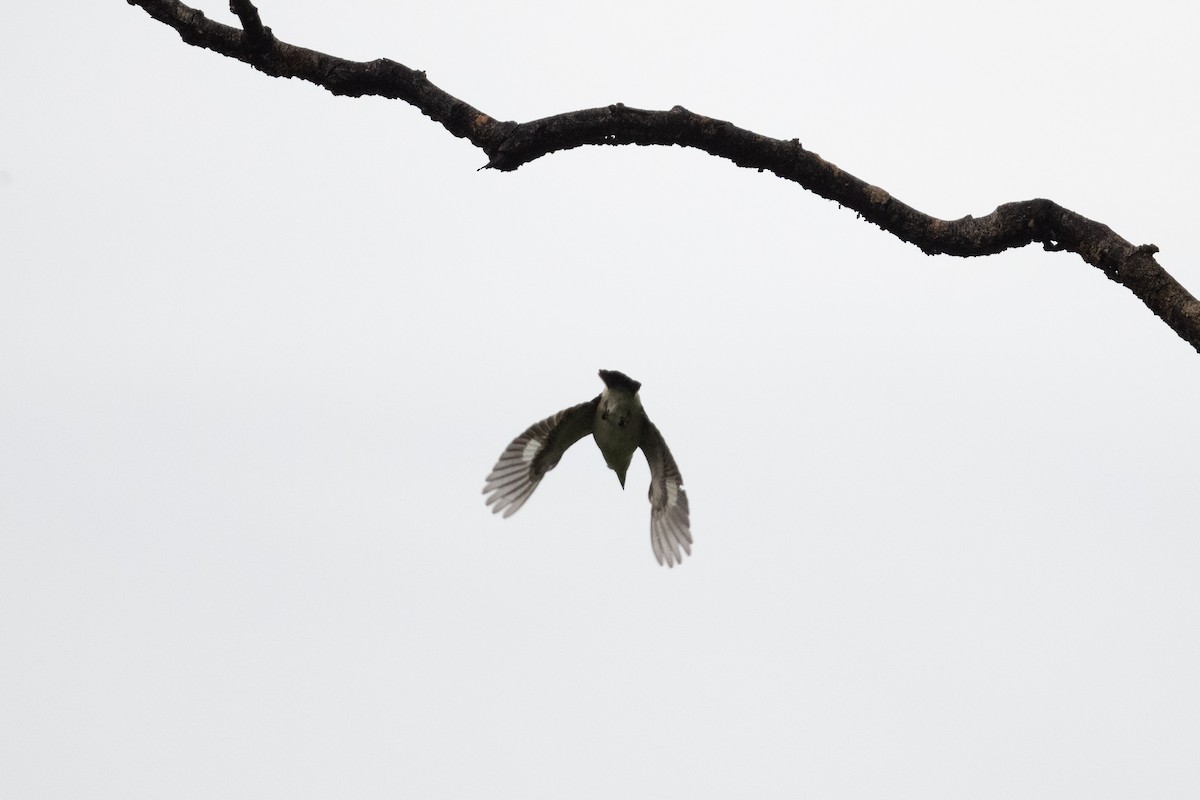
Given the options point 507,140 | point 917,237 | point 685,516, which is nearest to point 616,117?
point 507,140

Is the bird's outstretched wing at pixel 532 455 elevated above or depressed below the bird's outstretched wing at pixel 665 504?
above

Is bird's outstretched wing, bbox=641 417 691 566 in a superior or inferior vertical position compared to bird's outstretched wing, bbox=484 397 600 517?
inferior

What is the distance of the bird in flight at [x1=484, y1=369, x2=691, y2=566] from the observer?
19.4 ft

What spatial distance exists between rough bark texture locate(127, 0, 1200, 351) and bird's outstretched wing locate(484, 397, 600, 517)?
160 cm

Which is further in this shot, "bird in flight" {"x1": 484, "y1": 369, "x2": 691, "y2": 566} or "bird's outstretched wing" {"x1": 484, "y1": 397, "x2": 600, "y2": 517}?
"bird's outstretched wing" {"x1": 484, "y1": 397, "x2": 600, "y2": 517}

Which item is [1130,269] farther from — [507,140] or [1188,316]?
[507,140]

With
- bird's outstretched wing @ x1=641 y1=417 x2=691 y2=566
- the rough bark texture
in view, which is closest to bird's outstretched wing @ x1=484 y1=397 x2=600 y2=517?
bird's outstretched wing @ x1=641 y1=417 x2=691 y2=566

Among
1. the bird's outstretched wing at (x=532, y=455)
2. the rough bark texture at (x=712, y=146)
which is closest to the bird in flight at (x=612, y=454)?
the bird's outstretched wing at (x=532, y=455)

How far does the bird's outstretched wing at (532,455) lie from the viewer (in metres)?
6.30

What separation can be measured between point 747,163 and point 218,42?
2190 mm

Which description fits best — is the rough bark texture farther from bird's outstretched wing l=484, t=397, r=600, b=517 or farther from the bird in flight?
bird's outstretched wing l=484, t=397, r=600, b=517

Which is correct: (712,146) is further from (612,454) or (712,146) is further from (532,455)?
(532,455)

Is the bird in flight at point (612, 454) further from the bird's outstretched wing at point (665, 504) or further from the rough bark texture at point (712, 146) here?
the rough bark texture at point (712, 146)

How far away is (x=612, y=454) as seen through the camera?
6133mm
